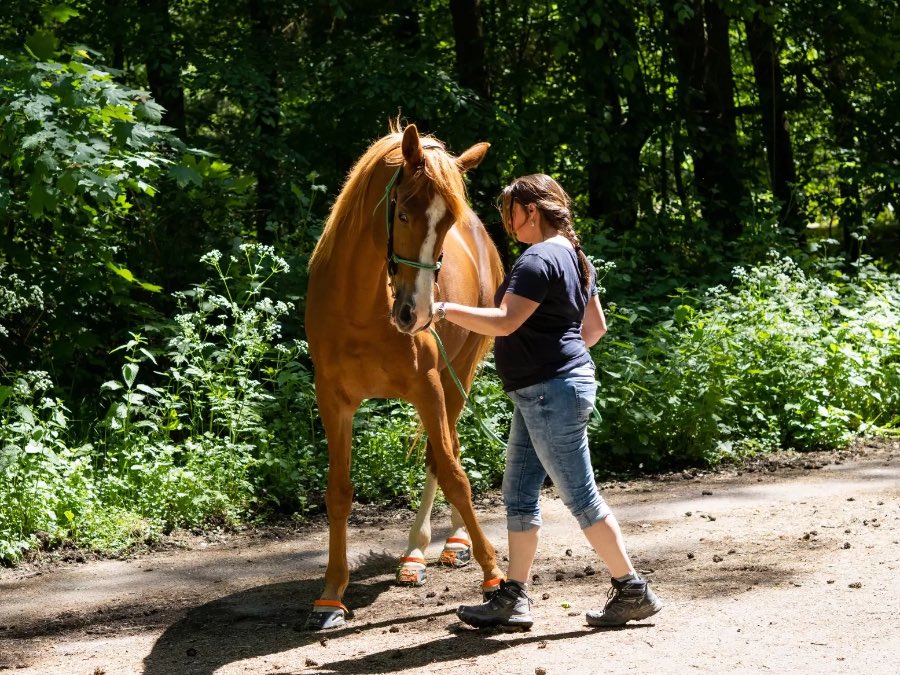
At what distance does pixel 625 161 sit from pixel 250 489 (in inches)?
283

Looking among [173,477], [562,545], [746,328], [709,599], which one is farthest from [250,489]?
[746,328]

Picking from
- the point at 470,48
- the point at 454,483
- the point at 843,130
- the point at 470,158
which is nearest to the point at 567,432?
the point at 454,483

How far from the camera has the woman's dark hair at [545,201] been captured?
13.7ft

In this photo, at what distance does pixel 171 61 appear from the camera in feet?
32.5

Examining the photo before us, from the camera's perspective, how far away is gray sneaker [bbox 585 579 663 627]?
164 inches

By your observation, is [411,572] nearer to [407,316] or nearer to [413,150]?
[407,316]

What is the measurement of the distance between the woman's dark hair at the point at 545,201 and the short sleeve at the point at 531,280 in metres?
0.28

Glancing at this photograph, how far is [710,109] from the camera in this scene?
Result: 1308 centimetres

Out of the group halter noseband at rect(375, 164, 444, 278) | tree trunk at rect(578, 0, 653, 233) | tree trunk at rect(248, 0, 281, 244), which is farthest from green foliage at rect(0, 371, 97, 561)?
tree trunk at rect(578, 0, 653, 233)

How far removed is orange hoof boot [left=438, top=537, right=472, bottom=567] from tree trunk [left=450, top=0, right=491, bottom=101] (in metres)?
7.30

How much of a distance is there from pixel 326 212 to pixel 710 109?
5.43 m

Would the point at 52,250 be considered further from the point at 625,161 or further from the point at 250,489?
the point at 625,161

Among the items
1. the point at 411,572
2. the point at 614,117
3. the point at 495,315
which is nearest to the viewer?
the point at 495,315

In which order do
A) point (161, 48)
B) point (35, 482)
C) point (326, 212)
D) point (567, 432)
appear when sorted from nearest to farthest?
1. point (567, 432)
2. point (35, 482)
3. point (161, 48)
4. point (326, 212)
